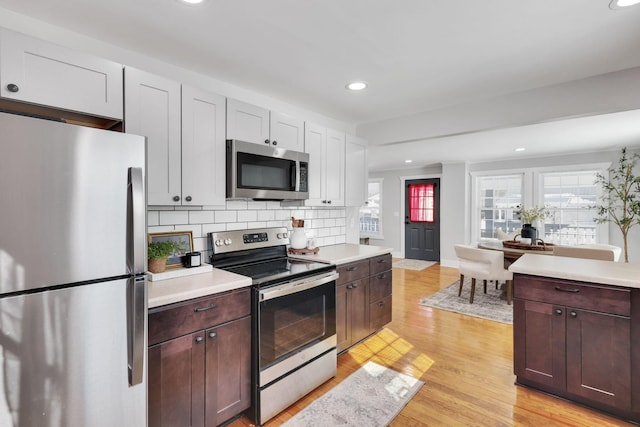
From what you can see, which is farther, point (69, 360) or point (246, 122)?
point (246, 122)

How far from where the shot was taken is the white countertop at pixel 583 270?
1.99 meters

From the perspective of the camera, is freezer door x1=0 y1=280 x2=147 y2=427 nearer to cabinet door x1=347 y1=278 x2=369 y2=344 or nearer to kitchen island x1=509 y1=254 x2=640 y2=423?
cabinet door x1=347 y1=278 x2=369 y2=344

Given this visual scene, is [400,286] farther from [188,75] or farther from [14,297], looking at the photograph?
[14,297]

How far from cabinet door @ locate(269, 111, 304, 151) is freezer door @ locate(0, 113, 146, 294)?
135 centimetres

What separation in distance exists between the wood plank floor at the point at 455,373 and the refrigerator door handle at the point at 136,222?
4.26ft

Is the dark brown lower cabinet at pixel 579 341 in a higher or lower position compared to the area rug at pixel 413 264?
higher

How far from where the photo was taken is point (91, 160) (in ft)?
4.11

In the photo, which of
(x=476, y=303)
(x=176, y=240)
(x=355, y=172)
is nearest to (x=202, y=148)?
(x=176, y=240)

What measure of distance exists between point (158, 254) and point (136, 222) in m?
0.67

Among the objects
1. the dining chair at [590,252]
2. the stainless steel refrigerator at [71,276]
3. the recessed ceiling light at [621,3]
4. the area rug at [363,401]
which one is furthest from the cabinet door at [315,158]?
the dining chair at [590,252]

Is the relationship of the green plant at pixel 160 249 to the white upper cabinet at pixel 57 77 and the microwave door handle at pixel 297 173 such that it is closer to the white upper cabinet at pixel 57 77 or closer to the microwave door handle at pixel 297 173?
the white upper cabinet at pixel 57 77

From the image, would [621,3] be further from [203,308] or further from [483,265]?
[483,265]

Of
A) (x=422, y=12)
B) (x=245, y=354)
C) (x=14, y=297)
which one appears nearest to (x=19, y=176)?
(x=14, y=297)

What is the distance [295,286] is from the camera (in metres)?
2.12
